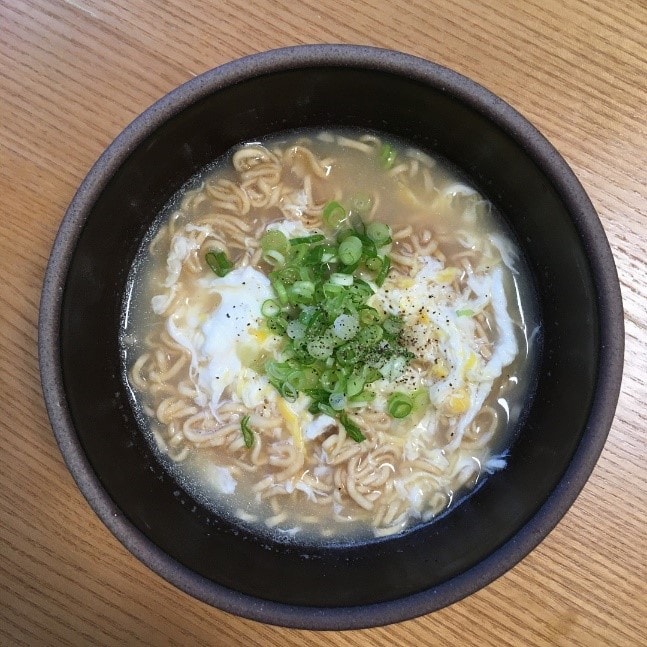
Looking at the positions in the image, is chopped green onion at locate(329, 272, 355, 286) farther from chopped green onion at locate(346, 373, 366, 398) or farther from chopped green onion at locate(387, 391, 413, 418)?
chopped green onion at locate(387, 391, 413, 418)

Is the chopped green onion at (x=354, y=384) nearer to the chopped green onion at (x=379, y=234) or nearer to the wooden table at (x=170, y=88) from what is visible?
the chopped green onion at (x=379, y=234)

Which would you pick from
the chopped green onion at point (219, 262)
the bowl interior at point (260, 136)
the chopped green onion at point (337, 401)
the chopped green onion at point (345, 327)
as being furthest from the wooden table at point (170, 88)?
the chopped green onion at point (345, 327)

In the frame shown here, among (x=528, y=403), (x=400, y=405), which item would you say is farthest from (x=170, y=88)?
(x=528, y=403)

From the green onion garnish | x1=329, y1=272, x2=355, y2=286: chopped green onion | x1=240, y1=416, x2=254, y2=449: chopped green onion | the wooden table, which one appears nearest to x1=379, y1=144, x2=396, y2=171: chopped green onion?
the green onion garnish

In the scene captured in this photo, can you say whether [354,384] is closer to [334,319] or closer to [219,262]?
[334,319]

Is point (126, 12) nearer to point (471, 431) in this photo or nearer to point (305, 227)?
point (305, 227)

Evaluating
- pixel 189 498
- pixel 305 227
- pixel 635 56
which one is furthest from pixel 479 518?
pixel 635 56
